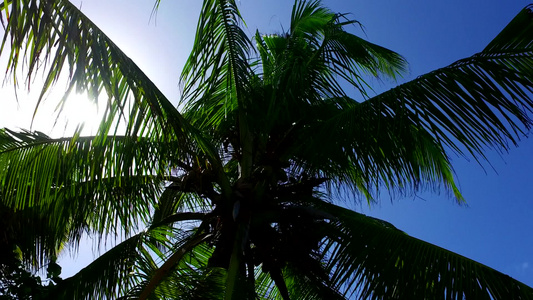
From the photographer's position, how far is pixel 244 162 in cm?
522

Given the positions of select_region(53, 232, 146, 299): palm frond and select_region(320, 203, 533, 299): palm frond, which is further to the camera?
select_region(53, 232, 146, 299): palm frond

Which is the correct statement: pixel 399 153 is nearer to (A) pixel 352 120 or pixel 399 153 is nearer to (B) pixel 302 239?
(A) pixel 352 120

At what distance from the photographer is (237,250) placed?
4574 millimetres

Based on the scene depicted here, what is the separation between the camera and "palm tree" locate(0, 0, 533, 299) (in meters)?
3.63

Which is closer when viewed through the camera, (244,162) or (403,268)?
(403,268)

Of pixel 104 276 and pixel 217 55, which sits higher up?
pixel 217 55

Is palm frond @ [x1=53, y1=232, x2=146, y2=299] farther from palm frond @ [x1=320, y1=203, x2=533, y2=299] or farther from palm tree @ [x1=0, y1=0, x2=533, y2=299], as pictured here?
palm frond @ [x1=320, y1=203, x2=533, y2=299]

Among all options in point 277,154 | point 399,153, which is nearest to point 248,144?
point 277,154

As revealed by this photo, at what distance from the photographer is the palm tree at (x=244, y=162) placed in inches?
143

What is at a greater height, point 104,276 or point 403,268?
point 403,268

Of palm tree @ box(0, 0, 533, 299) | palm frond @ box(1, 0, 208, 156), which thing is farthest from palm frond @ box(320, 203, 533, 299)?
palm frond @ box(1, 0, 208, 156)

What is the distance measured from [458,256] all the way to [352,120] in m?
1.22

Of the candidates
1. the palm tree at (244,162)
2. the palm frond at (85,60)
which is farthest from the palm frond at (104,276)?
the palm frond at (85,60)

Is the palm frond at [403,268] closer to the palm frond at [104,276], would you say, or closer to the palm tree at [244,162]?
the palm tree at [244,162]
